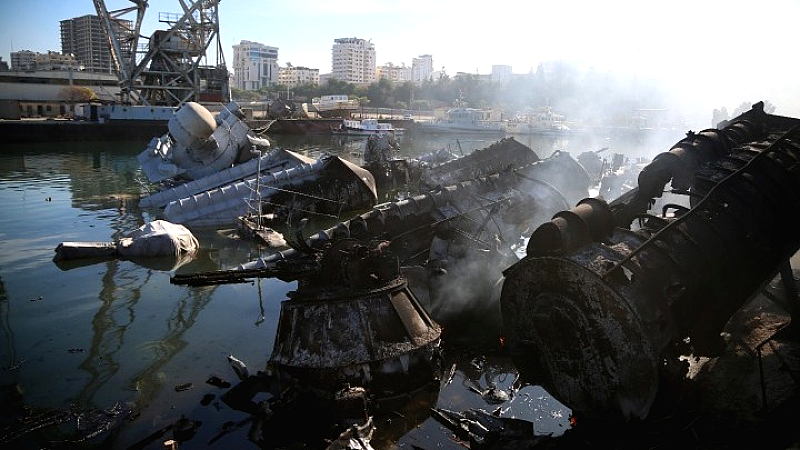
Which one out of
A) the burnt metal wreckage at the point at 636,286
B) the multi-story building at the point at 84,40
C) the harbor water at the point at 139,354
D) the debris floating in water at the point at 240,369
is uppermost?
the multi-story building at the point at 84,40

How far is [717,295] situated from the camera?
664cm

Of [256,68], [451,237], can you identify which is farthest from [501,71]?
[451,237]

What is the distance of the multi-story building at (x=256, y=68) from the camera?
18375 centimetres

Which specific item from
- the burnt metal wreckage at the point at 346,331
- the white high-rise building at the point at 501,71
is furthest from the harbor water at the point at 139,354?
the white high-rise building at the point at 501,71

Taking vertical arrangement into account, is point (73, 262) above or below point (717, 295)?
below

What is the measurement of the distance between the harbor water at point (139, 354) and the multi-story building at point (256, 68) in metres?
176

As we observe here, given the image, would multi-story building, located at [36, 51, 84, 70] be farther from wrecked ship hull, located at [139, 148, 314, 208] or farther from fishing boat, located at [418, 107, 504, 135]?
wrecked ship hull, located at [139, 148, 314, 208]

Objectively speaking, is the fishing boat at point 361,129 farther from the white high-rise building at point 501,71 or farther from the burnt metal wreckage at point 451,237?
the white high-rise building at point 501,71

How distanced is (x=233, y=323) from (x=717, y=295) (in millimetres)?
8956

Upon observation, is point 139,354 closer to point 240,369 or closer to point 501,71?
point 240,369

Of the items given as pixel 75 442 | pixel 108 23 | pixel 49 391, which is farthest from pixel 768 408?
pixel 108 23

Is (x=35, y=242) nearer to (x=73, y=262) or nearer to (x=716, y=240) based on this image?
(x=73, y=262)

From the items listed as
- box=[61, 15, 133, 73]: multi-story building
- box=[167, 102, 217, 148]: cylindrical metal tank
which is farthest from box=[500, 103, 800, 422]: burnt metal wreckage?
box=[61, 15, 133, 73]: multi-story building

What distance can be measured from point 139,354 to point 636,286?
8.69 metres
